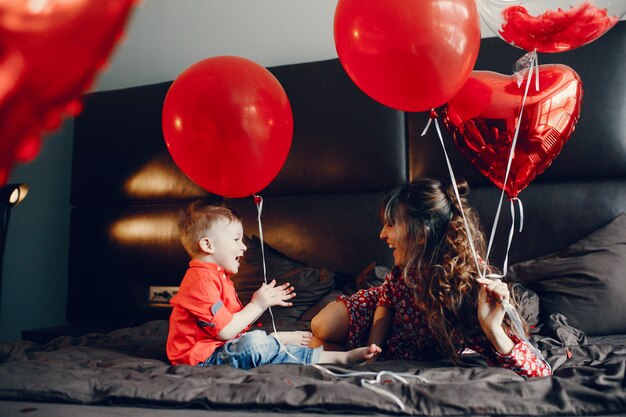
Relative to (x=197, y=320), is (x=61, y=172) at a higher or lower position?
higher

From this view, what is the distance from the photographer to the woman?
1.29m

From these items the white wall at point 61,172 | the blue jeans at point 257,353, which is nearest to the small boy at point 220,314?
the blue jeans at point 257,353

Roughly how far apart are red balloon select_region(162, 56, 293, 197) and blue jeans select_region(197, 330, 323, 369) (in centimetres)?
40

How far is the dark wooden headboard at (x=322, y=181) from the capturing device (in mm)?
2072

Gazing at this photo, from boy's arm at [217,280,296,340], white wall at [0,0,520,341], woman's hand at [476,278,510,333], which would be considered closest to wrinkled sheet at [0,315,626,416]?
woman's hand at [476,278,510,333]

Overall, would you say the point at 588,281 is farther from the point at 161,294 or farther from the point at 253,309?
the point at 161,294

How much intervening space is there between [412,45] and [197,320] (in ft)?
2.97

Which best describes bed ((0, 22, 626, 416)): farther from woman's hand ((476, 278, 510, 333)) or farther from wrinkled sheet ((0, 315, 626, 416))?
woman's hand ((476, 278, 510, 333))

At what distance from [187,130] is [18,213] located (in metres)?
2.04

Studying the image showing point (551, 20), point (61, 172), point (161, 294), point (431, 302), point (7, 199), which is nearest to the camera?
point (551, 20)

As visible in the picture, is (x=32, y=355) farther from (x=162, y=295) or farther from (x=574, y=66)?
(x=574, y=66)

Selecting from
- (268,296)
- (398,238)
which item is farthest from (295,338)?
(398,238)

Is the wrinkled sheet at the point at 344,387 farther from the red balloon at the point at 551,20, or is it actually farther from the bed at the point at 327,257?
the red balloon at the point at 551,20

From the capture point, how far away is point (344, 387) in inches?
39.5
